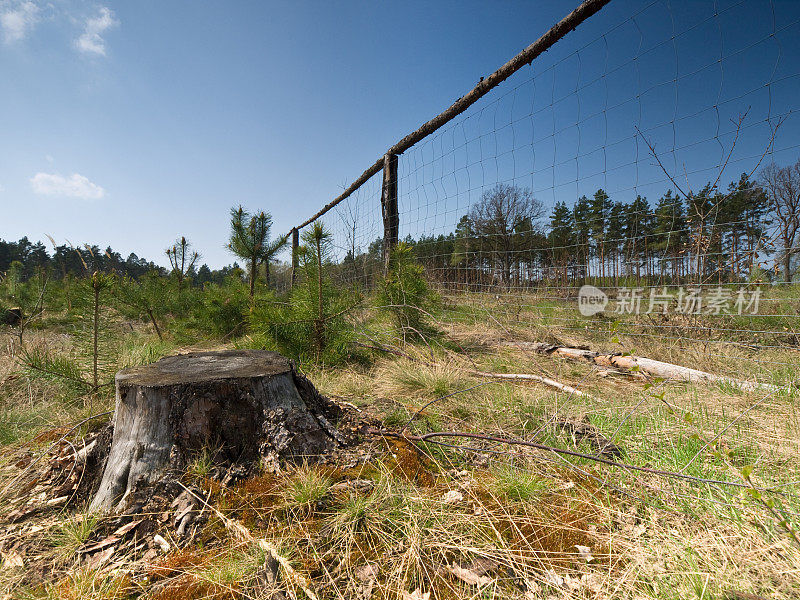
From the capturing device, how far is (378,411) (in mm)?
1926

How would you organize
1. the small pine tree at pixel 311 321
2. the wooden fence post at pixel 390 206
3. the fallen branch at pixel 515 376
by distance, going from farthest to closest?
1. the wooden fence post at pixel 390 206
2. the small pine tree at pixel 311 321
3. the fallen branch at pixel 515 376

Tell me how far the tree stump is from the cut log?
5.61 ft

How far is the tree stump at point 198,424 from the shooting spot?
1176 millimetres

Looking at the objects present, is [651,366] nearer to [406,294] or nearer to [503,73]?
[406,294]

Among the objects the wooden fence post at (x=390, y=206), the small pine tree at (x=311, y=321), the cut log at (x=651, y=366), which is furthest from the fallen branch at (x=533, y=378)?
the wooden fence post at (x=390, y=206)

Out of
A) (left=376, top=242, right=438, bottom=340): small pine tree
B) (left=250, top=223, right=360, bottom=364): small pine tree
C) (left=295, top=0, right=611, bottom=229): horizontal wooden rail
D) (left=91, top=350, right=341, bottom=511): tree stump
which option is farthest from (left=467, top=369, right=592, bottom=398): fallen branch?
(left=295, top=0, right=611, bottom=229): horizontal wooden rail

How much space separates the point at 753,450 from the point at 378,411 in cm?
161

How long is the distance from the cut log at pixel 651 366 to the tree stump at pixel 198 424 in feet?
5.61

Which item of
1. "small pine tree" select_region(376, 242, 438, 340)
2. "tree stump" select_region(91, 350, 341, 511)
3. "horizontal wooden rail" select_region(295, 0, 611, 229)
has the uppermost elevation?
"horizontal wooden rail" select_region(295, 0, 611, 229)

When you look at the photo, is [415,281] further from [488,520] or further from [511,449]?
[488,520]

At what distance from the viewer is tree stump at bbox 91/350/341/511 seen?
118cm

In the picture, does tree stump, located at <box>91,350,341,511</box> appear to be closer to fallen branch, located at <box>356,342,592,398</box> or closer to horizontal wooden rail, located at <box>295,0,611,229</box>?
fallen branch, located at <box>356,342,592,398</box>

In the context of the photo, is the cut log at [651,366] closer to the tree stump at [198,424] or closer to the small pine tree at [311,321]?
the tree stump at [198,424]

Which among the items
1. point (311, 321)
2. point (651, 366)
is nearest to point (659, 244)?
point (651, 366)
